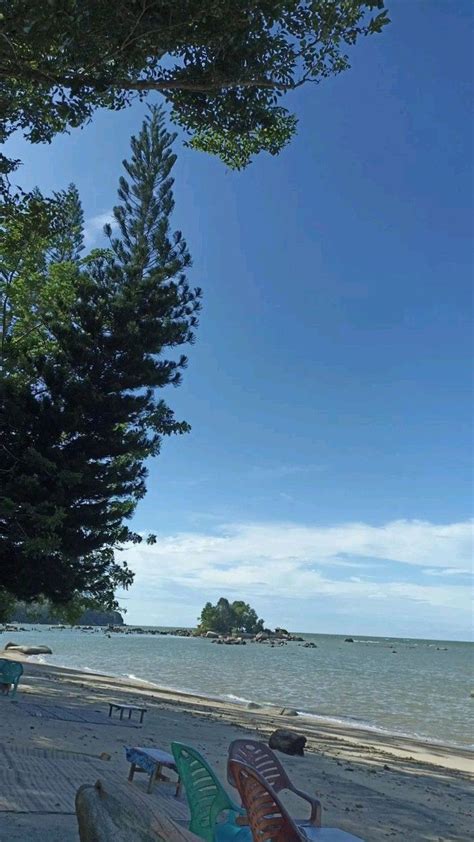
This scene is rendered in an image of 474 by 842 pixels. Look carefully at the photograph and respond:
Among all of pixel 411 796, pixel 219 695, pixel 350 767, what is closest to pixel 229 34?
pixel 411 796

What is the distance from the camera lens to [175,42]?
566 cm

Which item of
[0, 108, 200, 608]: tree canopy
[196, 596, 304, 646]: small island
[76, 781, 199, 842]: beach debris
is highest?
[0, 108, 200, 608]: tree canopy

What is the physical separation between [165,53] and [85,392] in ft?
28.4

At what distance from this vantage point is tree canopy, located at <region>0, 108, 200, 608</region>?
12.9 metres

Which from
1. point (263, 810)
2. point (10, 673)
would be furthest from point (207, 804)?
point (10, 673)

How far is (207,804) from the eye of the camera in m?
3.22

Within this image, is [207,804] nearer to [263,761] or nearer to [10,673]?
[263,761]

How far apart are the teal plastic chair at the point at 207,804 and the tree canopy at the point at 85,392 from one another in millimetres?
9063

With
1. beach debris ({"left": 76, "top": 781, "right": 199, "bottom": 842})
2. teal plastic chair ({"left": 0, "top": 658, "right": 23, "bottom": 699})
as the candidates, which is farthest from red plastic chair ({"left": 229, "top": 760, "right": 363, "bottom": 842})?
teal plastic chair ({"left": 0, "top": 658, "right": 23, "bottom": 699})

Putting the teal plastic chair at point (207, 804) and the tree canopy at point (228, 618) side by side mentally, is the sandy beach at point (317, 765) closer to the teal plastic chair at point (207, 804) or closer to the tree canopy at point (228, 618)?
the teal plastic chair at point (207, 804)

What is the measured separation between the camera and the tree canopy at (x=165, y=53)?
5145 mm

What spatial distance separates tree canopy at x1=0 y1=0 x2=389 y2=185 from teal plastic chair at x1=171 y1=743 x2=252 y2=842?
5.27m

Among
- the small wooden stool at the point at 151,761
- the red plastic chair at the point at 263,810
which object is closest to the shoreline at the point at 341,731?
the small wooden stool at the point at 151,761

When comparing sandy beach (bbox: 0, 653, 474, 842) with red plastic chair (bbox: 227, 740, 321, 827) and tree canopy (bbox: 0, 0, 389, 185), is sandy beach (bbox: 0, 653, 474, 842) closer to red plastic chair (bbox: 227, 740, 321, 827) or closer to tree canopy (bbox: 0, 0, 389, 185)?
red plastic chair (bbox: 227, 740, 321, 827)
